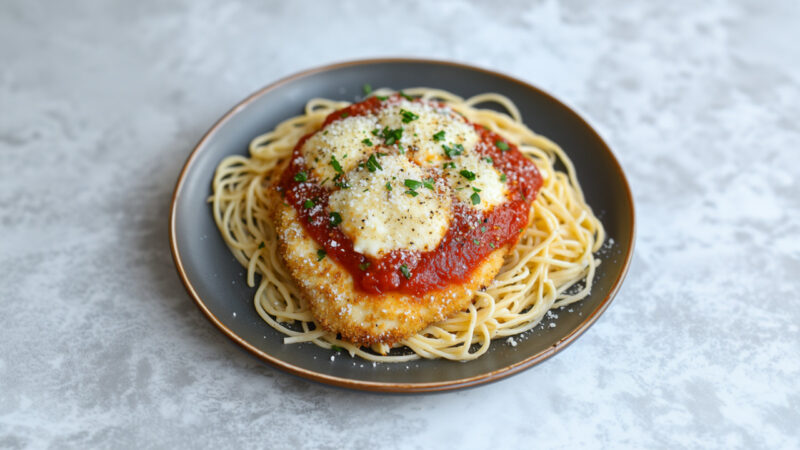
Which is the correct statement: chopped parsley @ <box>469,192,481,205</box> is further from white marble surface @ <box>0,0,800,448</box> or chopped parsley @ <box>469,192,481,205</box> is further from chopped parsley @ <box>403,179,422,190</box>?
white marble surface @ <box>0,0,800,448</box>

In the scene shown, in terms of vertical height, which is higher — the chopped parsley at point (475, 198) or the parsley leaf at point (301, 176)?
the chopped parsley at point (475, 198)

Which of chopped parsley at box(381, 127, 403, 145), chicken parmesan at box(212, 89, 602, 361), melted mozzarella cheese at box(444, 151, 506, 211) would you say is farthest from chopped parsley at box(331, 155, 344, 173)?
melted mozzarella cheese at box(444, 151, 506, 211)

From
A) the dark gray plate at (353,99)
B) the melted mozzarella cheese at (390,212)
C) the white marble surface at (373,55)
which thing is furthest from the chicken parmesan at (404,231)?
the white marble surface at (373,55)

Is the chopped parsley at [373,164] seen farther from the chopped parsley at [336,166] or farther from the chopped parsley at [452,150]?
the chopped parsley at [452,150]

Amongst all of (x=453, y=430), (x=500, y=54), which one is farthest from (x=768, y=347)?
(x=500, y=54)

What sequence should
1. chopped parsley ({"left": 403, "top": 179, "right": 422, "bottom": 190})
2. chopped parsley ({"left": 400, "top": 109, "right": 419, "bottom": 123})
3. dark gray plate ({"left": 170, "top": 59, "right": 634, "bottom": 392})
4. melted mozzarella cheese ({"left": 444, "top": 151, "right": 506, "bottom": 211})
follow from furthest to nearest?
chopped parsley ({"left": 400, "top": 109, "right": 419, "bottom": 123}) < melted mozzarella cheese ({"left": 444, "top": 151, "right": 506, "bottom": 211}) < chopped parsley ({"left": 403, "top": 179, "right": 422, "bottom": 190}) < dark gray plate ({"left": 170, "top": 59, "right": 634, "bottom": 392})

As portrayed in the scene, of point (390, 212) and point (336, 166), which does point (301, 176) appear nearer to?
point (336, 166)

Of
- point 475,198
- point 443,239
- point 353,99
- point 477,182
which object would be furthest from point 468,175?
point 353,99
